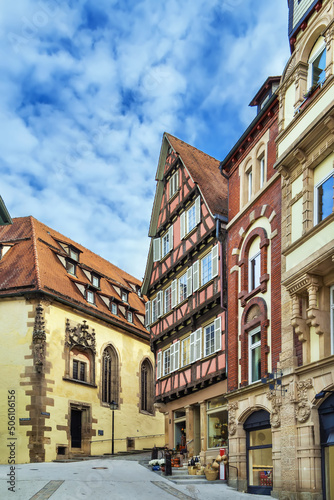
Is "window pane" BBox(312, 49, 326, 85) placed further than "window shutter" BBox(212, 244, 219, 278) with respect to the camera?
No

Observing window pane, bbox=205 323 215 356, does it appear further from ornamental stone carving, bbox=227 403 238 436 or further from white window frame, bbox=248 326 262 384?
white window frame, bbox=248 326 262 384

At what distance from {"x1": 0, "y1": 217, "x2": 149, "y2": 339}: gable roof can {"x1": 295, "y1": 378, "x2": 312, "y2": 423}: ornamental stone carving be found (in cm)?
2098

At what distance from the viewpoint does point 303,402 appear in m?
16.9

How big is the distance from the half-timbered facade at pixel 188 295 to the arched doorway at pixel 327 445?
26.3ft

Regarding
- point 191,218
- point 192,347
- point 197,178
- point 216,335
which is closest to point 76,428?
point 192,347

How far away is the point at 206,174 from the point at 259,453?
47.0 feet

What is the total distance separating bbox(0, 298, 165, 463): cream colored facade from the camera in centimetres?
3428

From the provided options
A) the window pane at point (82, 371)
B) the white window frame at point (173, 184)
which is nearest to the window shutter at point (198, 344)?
the white window frame at point (173, 184)

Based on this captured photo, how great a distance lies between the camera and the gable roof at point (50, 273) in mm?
36938

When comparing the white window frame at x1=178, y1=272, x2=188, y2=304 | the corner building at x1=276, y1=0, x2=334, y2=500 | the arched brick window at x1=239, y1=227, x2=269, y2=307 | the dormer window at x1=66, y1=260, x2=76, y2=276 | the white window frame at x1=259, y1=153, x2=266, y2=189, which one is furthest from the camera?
the dormer window at x1=66, y1=260, x2=76, y2=276

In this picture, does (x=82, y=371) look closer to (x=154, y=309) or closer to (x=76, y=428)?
(x=76, y=428)

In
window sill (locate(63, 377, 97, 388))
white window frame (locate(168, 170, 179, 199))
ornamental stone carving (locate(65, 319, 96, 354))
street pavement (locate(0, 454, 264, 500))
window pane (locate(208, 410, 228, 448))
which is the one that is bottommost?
street pavement (locate(0, 454, 264, 500))

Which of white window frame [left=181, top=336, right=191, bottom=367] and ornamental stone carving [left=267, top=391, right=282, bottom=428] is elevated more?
white window frame [left=181, top=336, right=191, bottom=367]

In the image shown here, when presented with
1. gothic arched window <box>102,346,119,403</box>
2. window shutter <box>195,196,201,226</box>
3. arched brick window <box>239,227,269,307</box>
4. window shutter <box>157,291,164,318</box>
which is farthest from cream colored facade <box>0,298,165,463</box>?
arched brick window <box>239,227,269,307</box>
